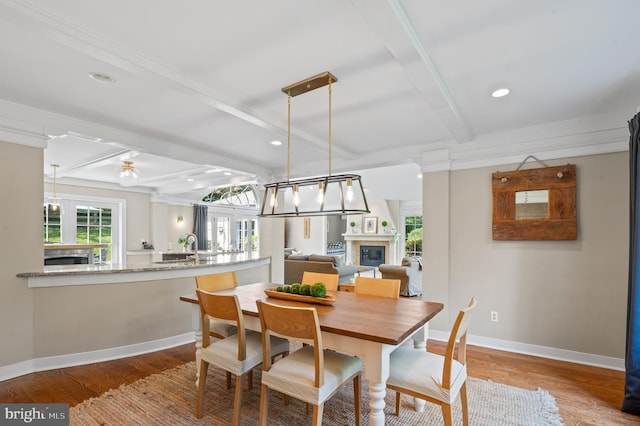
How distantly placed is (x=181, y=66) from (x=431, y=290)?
11.2 feet

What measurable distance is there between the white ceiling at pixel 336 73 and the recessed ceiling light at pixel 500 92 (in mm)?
73

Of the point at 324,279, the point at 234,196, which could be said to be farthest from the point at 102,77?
the point at 234,196

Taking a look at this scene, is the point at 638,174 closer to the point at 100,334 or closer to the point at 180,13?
the point at 180,13

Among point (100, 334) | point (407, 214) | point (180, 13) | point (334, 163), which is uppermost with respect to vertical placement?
point (180, 13)

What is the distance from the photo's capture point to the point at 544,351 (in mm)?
3238

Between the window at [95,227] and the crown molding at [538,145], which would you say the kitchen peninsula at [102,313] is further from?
the window at [95,227]

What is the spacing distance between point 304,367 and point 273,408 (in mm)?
772

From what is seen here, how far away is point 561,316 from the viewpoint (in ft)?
10.4

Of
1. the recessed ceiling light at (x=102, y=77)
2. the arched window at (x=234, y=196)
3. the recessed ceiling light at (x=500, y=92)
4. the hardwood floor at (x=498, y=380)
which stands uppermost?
the recessed ceiling light at (x=102, y=77)

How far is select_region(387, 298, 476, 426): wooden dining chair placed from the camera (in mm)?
1689

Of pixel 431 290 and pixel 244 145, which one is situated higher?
pixel 244 145

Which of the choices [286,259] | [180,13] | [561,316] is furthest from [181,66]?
[286,259]

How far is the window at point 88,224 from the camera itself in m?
6.05

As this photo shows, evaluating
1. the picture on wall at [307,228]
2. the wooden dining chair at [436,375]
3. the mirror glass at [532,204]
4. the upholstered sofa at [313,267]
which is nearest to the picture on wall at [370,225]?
the picture on wall at [307,228]
